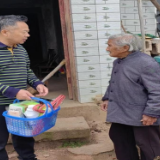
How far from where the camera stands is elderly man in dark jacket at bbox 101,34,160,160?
2.07 metres

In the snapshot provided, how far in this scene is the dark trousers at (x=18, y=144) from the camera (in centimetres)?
225

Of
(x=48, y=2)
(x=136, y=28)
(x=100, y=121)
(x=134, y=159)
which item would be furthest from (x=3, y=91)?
(x=48, y=2)

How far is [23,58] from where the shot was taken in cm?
231

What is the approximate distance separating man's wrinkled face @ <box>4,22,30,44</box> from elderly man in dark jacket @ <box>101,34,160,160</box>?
809 mm

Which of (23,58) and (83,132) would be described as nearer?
(23,58)

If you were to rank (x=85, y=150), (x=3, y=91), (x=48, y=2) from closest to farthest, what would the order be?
(x=3, y=91)
(x=85, y=150)
(x=48, y=2)

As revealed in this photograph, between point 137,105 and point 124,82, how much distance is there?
241 mm

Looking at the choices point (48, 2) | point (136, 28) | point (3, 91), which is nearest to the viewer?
point (3, 91)

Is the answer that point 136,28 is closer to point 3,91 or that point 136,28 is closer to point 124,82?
point 124,82

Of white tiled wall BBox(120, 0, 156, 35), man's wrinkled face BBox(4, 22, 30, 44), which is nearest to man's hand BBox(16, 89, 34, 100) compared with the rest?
man's wrinkled face BBox(4, 22, 30, 44)

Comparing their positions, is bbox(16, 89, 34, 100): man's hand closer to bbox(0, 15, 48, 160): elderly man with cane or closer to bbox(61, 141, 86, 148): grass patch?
bbox(0, 15, 48, 160): elderly man with cane

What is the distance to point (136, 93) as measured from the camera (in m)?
2.15

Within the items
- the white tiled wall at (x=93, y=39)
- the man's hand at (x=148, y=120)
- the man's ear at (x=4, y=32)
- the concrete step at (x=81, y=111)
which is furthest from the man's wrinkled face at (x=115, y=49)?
the concrete step at (x=81, y=111)

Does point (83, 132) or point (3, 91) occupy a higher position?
point (3, 91)
